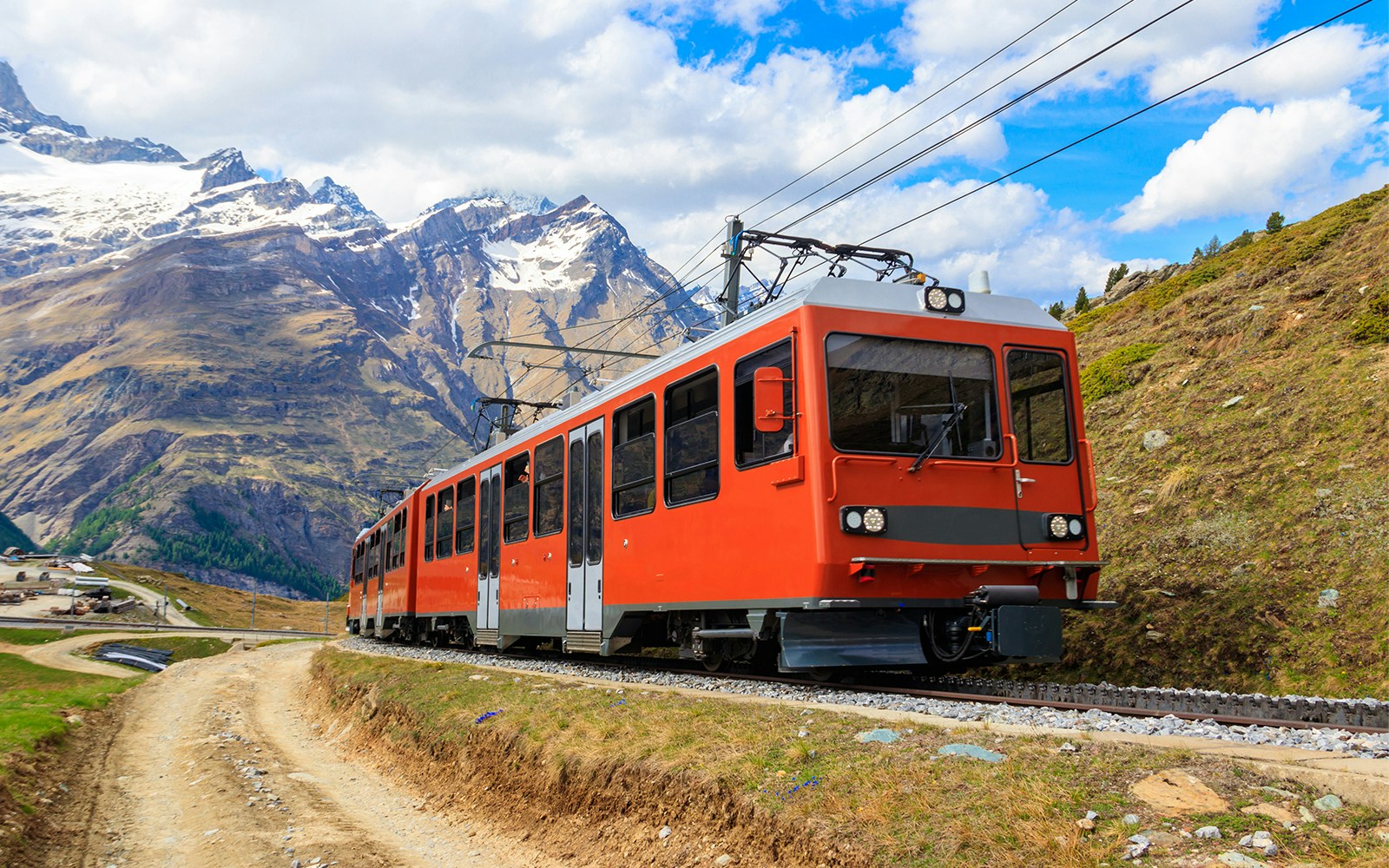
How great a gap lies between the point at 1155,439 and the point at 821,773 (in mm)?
11800

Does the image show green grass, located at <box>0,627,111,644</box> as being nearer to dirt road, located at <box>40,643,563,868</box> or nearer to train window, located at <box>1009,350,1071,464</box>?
dirt road, located at <box>40,643,563,868</box>

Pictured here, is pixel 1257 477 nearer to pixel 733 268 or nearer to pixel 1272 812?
pixel 733 268

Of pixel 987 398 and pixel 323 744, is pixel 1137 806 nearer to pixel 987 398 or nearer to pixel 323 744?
pixel 987 398

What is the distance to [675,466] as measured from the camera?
1105cm

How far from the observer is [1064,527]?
31.2 ft

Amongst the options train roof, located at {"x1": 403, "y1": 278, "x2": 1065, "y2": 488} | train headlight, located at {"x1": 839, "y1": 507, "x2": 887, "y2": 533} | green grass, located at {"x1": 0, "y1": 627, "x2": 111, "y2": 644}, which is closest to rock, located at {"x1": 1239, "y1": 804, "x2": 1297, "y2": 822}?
train headlight, located at {"x1": 839, "y1": 507, "x2": 887, "y2": 533}

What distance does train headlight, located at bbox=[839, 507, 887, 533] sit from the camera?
8.64 m

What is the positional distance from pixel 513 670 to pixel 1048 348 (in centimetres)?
846

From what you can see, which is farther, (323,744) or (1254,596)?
(323,744)

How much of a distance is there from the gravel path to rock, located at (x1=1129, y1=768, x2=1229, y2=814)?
46.3 inches

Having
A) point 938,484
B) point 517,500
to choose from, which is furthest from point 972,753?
point 517,500

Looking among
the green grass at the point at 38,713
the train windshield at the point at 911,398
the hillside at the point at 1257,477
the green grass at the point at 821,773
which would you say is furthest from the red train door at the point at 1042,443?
the green grass at the point at 38,713

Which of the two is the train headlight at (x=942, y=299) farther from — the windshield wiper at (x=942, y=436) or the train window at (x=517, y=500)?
the train window at (x=517, y=500)

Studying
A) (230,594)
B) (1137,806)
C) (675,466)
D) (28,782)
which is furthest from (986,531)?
(230,594)
